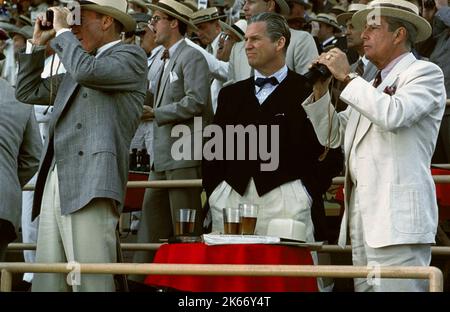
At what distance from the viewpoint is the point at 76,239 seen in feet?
20.2

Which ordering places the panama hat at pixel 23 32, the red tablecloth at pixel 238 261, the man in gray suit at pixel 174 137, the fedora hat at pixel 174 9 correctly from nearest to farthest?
1. the red tablecloth at pixel 238 261
2. the man in gray suit at pixel 174 137
3. the fedora hat at pixel 174 9
4. the panama hat at pixel 23 32

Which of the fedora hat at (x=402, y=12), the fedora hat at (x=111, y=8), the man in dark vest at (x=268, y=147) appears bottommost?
the man in dark vest at (x=268, y=147)

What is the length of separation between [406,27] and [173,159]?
2.64 metres

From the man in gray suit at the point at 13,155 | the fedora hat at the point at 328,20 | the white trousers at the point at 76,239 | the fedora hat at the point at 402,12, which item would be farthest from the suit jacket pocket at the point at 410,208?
the fedora hat at the point at 328,20

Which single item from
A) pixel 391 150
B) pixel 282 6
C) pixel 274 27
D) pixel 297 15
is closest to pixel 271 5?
pixel 282 6

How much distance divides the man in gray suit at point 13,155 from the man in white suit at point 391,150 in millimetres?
1785

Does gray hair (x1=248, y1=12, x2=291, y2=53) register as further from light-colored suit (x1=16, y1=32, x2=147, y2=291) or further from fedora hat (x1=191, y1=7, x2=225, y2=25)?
fedora hat (x1=191, y1=7, x2=225, y2=25)

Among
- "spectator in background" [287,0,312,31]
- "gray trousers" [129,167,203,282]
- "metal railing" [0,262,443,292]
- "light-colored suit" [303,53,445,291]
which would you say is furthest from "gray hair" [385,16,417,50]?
"spectator in background" [287,0,312,31]

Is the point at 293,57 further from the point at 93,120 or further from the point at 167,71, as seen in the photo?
the point at 93,120

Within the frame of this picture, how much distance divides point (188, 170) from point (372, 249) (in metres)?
2.79

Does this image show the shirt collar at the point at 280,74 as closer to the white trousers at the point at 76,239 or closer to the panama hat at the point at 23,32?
the white trousers at the point at 76,239

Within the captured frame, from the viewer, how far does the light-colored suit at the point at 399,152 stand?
562 centimetres

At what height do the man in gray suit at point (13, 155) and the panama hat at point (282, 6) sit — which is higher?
the panama hat at point (282, 6)

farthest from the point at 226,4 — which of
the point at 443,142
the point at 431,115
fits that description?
the point at 431,115
